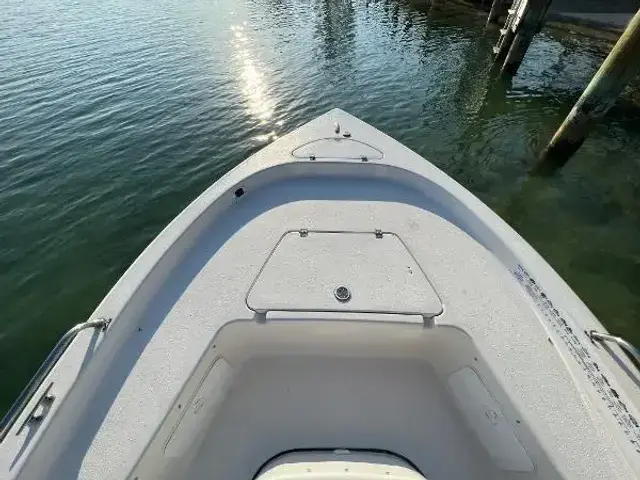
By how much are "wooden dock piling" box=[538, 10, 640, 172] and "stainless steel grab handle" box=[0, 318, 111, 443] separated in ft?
25.5

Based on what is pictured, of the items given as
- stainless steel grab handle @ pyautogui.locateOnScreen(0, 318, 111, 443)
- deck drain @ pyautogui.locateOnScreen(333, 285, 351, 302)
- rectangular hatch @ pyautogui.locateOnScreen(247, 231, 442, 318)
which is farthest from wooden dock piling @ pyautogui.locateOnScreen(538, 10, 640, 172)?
stainless steel grab handle @ pyautogui.locateOnScreen(0, 318, 111, 443)

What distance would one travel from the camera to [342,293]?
2719 mm

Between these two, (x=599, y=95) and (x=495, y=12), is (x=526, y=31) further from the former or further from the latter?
(x=495, y=12)

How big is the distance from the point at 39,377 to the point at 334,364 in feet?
6.19

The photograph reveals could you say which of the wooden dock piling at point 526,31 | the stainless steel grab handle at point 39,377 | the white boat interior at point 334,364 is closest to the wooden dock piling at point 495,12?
the wooden dock piling at point 526,31

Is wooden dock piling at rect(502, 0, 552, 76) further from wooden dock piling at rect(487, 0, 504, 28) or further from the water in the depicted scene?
wooden dock piling at rect(487, 0, 504, 28)

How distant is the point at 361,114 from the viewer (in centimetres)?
989

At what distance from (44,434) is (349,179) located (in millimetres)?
3079

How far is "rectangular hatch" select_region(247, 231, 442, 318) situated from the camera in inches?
104

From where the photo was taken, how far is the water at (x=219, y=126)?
546 centimetres

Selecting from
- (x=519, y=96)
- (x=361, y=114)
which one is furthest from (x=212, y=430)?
(x=519, y=96)

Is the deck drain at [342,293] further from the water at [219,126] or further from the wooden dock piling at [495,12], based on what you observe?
the wooden dock piling at [495,12]

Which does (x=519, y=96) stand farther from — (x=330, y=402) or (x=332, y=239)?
(x=330, y=402)

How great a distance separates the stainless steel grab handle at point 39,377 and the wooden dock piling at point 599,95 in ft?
25.5
